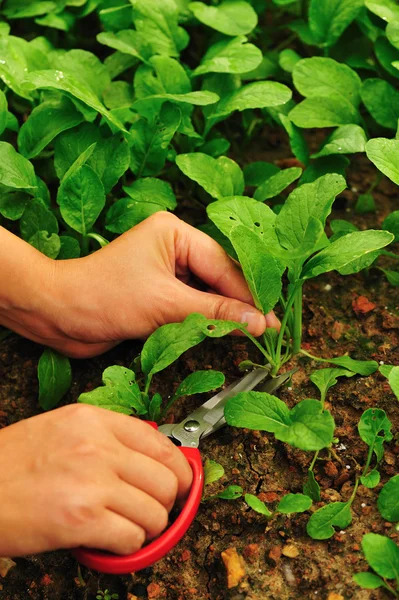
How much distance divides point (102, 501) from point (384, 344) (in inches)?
25.7

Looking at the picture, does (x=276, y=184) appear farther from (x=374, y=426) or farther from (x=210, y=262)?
(x=374, y=426)

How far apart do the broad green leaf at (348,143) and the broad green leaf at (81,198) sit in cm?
45

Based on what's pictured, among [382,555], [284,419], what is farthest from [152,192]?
[382,555]

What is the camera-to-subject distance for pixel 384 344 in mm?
1329

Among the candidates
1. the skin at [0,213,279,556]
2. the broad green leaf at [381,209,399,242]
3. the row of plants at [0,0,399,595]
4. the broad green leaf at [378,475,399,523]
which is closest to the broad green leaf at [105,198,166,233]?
the row of plants at [0,0,399,595]

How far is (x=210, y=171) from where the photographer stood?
1.37 meters

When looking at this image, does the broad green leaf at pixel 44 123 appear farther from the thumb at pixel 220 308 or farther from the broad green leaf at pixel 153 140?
the thumb at pixel 220 308

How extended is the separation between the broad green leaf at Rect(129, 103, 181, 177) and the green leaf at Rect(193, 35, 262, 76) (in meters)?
0.14

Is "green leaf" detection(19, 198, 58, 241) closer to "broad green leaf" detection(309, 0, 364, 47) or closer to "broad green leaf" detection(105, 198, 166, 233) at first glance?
"broad green leaf" detection(105, 198, 166, 233)

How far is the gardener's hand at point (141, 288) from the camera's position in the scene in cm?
119

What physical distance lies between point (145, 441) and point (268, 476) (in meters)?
0.28

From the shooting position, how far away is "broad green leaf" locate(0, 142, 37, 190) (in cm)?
130

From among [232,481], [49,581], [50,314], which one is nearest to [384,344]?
[232,481]

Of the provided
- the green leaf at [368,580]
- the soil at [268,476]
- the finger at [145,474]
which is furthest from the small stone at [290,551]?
the finger at [145,474]
